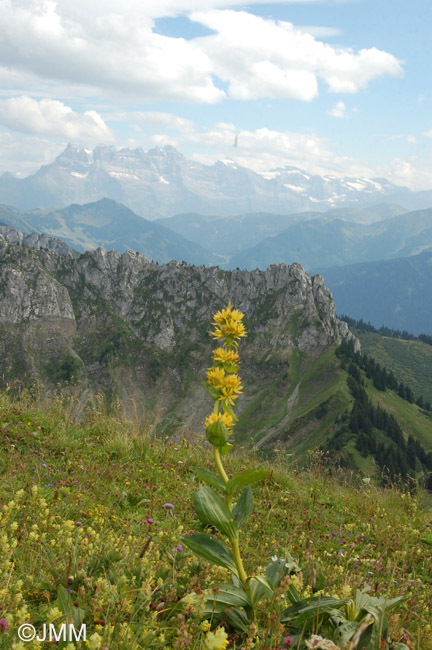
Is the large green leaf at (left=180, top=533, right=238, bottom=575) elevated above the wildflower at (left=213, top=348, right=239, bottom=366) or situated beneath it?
situated beneath

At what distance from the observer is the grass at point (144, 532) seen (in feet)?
9.84

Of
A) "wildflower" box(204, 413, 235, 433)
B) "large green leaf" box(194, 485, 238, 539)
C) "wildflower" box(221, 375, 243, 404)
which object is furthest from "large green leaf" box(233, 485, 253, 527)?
"wildflower" box(221, 375, 243, 404)

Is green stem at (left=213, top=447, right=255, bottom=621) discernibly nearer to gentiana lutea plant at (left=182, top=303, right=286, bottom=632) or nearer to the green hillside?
gentiana lutea plant at (left=182, top=303, right=286, bottom=632)

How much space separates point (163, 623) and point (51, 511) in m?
3.43

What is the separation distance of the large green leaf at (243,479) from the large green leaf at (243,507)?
44 centimetres

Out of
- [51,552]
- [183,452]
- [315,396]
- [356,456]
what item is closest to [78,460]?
[183,452]

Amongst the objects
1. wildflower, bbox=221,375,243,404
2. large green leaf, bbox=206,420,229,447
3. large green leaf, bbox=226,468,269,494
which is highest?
wildflower, bbox=221,375,243,404

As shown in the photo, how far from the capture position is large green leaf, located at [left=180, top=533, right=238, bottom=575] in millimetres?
3189

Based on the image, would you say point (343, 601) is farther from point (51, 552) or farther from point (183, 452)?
point (183, 452)

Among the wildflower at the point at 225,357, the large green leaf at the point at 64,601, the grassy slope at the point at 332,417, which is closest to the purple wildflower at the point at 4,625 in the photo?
the large green leaf at the point at 64,601

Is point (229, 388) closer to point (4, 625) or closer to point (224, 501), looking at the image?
point (224, 501)

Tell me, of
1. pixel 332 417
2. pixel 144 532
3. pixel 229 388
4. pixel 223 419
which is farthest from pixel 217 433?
pixel 332 417

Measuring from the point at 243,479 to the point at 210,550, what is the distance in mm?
827

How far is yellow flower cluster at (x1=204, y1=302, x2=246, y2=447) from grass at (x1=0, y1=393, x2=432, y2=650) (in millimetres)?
1157
